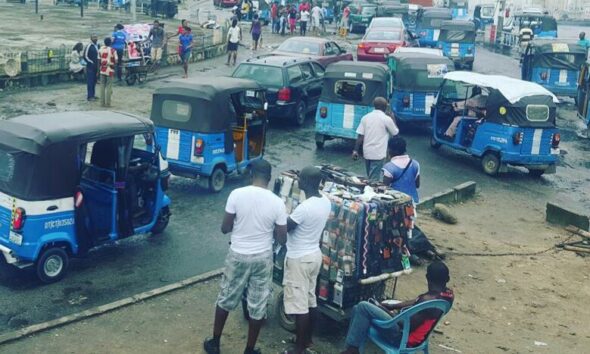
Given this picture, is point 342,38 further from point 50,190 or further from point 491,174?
point 50,190

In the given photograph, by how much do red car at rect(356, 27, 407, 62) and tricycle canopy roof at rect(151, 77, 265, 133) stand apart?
50.1ft

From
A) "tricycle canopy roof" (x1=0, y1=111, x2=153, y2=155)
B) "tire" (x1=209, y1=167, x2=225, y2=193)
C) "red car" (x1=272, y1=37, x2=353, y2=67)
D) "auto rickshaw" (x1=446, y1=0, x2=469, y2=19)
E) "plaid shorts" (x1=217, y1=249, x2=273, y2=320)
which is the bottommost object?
"tire" (x1=209, y1=167, x2=225, y2=193)

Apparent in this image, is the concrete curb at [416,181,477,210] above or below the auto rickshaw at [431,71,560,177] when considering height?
below

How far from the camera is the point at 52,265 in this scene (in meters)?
9.11

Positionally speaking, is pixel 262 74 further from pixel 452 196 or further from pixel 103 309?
pixel 103 309

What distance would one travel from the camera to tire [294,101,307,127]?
61.5 ft

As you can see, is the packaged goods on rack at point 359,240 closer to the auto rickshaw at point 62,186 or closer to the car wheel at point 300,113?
the auto rickshaw at point 62,186

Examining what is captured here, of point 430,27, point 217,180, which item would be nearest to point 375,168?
point 217,180

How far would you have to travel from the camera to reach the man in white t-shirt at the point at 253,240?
648 centimetres

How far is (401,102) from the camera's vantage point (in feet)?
61.0

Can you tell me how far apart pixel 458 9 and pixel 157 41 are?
35020 millimetres

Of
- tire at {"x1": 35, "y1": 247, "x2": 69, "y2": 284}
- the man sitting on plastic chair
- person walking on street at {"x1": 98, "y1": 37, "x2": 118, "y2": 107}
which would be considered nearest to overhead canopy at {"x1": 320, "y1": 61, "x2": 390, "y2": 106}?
person walking on street at {"x1": 98, "y1": 37, "x2": 118, "y2": 107}

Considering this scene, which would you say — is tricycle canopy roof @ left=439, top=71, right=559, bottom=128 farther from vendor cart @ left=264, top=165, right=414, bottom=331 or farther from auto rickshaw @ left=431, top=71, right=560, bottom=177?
vendor cart @ left=264, top=165, right=414, bottom=331

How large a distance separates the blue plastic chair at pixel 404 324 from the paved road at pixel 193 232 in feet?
12.0
